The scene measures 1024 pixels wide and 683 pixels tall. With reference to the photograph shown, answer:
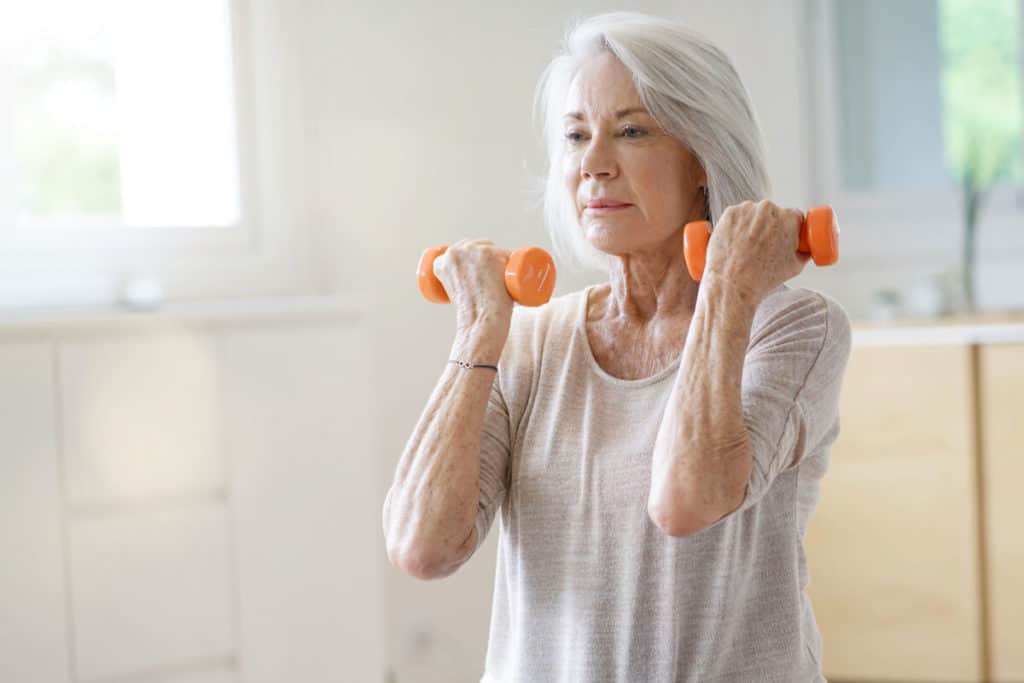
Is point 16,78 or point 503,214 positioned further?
point 503,214

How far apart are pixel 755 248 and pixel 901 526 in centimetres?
213

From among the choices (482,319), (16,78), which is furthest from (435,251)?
(16,78)

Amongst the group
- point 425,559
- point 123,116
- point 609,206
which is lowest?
point 425,559

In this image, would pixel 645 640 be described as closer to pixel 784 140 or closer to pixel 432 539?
pixel 432 539

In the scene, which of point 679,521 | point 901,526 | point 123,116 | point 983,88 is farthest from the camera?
point 983,88

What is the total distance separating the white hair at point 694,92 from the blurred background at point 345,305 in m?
1.06

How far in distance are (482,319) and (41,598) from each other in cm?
125

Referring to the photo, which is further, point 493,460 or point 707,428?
point 493,460

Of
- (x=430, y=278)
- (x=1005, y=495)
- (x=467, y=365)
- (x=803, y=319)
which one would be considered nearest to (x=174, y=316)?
(x=430, y=278)

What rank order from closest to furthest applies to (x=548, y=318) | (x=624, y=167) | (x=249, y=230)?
1. (x=624, y=167)
2. (x=548, y=318)
3. (x=249, y=230)

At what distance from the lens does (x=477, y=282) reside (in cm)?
161

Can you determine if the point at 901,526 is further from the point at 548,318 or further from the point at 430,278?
the point at 430,278

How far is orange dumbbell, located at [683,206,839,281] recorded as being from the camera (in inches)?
56.6

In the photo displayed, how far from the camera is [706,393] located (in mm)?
1421
